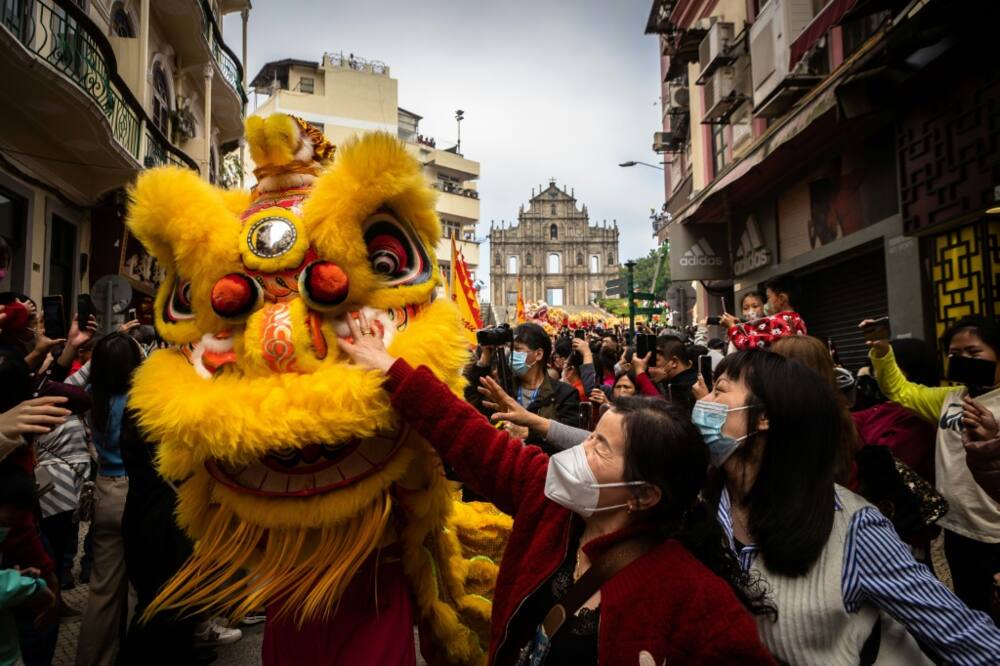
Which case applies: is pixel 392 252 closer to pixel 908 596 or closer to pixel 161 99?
pixel 908 596

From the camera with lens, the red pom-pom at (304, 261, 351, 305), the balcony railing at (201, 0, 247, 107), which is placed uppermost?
the balcony railing at (201, 0, 247, 107)

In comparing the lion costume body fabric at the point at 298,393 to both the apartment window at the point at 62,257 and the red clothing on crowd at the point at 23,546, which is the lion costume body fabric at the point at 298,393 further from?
the apartment window at the point at 62,257

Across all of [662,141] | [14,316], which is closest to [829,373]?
[14,316]

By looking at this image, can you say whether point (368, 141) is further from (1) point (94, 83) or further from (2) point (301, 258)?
(1) point (94, 83)

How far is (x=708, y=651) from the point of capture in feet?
4.54

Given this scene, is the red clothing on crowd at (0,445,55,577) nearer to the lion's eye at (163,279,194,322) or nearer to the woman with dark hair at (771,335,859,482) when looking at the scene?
the lion's eye at (163,279,194,322)

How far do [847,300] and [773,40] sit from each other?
3.83 m

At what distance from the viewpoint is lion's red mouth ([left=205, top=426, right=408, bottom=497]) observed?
205 cm

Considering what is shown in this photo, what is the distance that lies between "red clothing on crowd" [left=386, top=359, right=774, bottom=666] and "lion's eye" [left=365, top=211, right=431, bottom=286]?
0.45 metres

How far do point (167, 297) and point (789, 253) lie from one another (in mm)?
9886

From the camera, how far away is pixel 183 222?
2.19 meters

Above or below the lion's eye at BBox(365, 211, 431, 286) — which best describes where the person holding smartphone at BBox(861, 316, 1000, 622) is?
below

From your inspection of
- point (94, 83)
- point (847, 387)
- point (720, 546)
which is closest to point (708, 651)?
point (720, 546)

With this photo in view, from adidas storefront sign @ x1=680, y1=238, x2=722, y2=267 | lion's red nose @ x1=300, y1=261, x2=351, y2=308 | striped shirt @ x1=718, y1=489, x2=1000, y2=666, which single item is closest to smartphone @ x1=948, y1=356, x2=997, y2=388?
striped shirt @ x1=718, y1=489, x2=1000, y2=666
